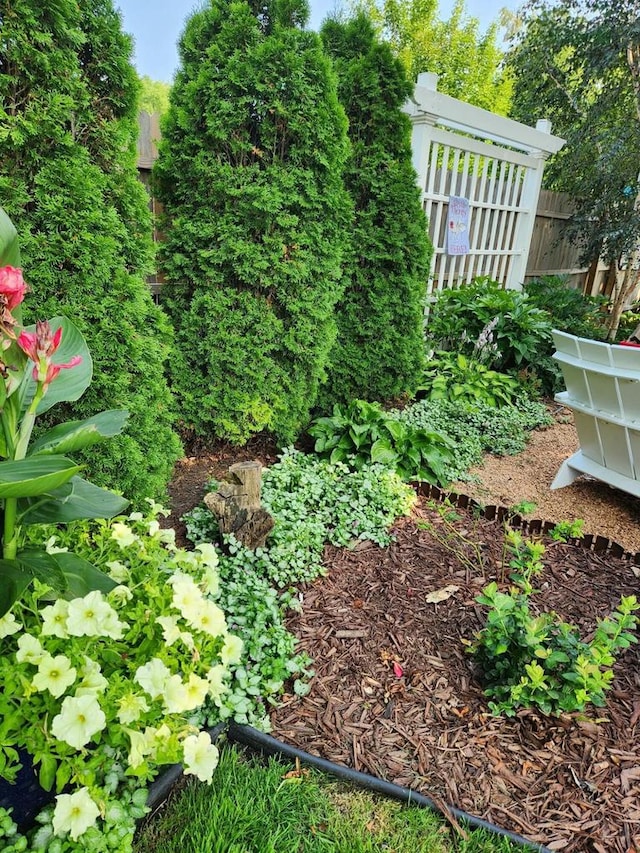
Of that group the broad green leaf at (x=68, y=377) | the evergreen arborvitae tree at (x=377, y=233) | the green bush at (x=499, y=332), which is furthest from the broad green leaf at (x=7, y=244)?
the green bush at (x=499, y=332)

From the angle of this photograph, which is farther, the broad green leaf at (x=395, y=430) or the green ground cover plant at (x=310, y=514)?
the broad green leaf at (x=395, y=430)

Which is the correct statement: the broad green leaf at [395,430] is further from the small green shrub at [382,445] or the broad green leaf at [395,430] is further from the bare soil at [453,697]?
the bare soil at [453,697]

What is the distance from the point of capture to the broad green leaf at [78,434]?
1.24 m

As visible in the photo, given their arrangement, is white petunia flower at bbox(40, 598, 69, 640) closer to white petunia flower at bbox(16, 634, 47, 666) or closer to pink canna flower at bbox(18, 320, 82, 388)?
white petunia flower at bbox(16, 634, 47, 666)

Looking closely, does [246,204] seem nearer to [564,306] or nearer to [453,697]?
[453,697]

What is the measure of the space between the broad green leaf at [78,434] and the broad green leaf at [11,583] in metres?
0.26

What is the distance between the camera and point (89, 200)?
1998mm

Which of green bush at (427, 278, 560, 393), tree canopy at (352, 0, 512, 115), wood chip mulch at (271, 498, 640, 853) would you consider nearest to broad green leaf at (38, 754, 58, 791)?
wood chip mulch at (271, 498, 640, 853)

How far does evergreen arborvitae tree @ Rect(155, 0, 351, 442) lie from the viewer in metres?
2.84

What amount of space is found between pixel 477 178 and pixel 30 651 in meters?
6.16

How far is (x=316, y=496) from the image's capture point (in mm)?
2838

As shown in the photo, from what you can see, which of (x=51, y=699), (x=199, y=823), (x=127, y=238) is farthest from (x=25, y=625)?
(x=127, y=238)

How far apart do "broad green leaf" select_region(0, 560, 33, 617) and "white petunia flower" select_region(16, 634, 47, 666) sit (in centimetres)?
8

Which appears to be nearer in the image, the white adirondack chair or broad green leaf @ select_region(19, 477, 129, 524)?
broad green leaf @ select_region(19, 477, 129, 524)
